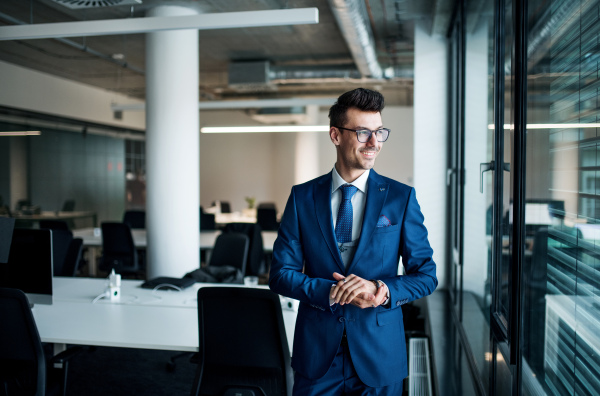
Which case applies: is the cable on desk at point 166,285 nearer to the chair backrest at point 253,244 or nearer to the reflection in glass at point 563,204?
the chair backrest at point 253,244

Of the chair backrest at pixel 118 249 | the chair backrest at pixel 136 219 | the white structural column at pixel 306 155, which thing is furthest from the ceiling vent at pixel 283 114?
the chair backrest at pixel 118 249

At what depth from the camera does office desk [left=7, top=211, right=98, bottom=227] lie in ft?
29.3

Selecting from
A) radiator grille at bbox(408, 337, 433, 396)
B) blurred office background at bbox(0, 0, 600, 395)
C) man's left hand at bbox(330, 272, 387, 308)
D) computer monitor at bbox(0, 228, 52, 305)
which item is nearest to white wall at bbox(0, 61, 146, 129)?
blurred office background at bbox(0, 0, 600, 395)

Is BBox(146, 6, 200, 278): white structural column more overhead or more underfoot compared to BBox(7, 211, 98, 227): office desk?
more overhead

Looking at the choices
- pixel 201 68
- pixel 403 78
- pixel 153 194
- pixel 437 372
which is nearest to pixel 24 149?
pixel 201 68

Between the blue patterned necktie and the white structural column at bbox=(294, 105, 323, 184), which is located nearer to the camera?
the blue patterned necktie

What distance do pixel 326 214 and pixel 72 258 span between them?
12.3 feet

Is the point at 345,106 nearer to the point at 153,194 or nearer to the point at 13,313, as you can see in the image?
the point at 13,313

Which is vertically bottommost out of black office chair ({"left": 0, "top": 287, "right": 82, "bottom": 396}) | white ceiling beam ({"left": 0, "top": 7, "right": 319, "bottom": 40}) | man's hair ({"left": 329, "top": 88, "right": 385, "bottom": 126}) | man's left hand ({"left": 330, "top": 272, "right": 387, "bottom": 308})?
black office chair ({"left": 0, "top": 287, "right": 82, "bottom": 396})

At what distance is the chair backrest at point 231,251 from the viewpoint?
4.82 m

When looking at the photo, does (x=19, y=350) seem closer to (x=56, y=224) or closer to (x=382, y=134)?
(x=382, y=134)

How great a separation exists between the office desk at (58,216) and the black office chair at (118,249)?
2.89m

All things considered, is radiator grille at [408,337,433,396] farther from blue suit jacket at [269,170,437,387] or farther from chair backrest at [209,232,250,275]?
chair backrest at [209,232,250,275]

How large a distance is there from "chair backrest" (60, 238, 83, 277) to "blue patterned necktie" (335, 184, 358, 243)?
12.0ft
